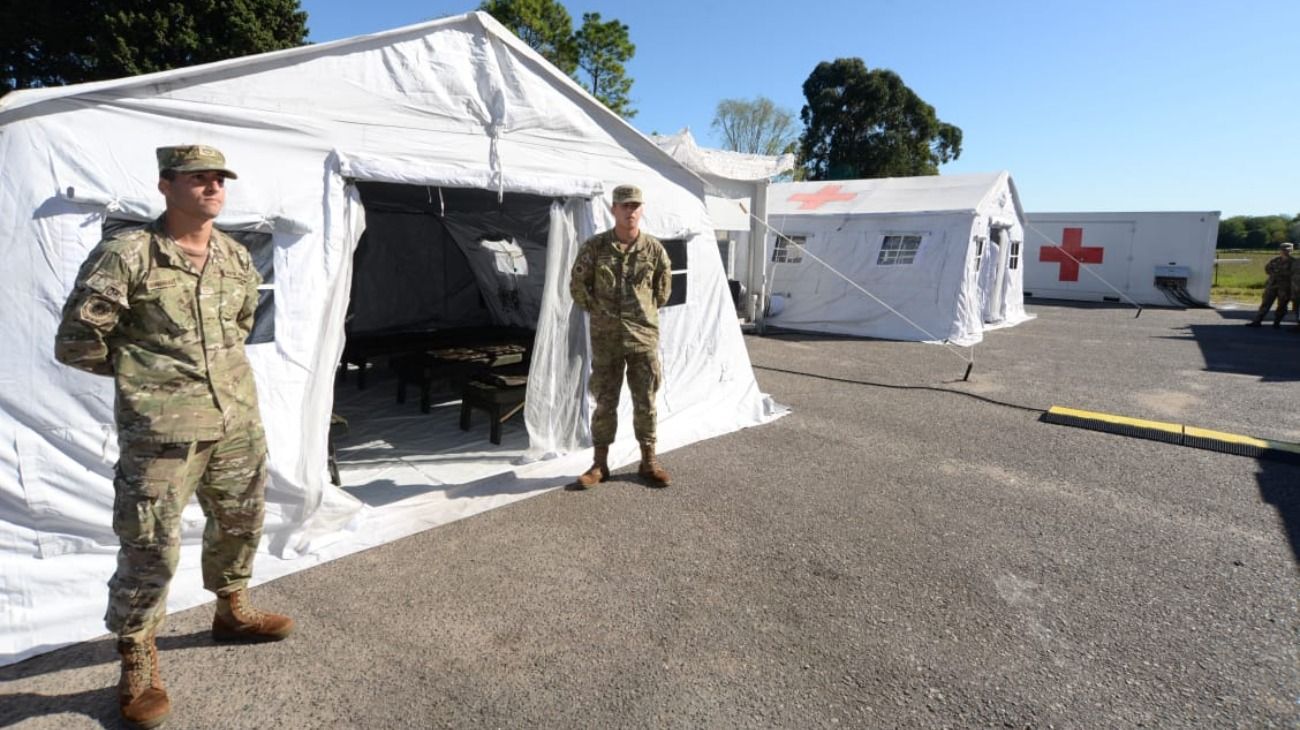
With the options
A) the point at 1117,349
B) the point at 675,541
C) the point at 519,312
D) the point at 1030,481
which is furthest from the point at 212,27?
the point at 1117,349

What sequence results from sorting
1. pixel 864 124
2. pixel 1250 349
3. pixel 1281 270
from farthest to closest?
pixel 864 124
pixel 1281 270
pixel 1250 349

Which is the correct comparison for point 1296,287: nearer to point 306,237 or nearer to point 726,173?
point 726,173

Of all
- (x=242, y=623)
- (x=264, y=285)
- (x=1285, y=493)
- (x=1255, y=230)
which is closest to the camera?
(x=242, y=623)

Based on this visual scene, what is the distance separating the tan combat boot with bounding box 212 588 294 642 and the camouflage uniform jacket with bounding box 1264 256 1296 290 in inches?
673

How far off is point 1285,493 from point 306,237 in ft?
20.6

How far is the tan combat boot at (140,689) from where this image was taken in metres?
2.25

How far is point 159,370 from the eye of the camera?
2.24 meters

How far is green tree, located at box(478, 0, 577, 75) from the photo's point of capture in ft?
71.9

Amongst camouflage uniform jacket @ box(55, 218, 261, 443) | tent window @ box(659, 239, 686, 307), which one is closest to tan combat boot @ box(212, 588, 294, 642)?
camouflage uniform jacket @ box(55, 218, 261, 443)

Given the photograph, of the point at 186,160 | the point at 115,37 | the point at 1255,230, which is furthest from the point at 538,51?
the point at 1255,230

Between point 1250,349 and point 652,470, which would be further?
point 1250,349

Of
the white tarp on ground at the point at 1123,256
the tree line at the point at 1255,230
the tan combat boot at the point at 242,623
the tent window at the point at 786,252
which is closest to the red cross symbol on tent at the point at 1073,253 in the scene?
the white tarp on ground at the point at 1123,256

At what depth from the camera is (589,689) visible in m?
2.54

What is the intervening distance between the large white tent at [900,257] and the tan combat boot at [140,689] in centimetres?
984
